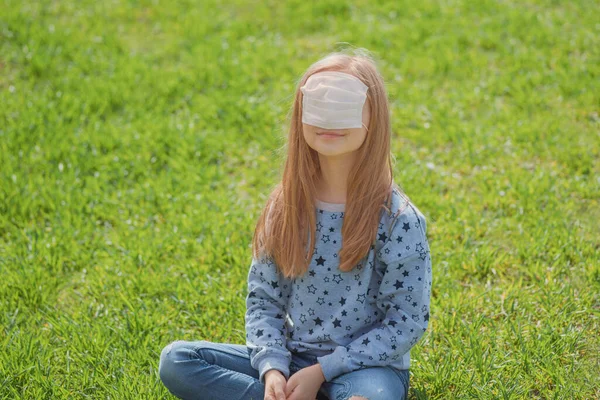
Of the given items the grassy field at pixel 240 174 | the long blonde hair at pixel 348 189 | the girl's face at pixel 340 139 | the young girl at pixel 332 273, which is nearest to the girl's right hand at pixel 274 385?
the young girl at pixel 332 273

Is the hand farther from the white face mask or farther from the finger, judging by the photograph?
the white face mask

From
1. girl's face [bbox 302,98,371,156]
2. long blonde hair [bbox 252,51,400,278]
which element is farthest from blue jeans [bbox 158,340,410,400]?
girl's face [bbox 302,98,371,156]

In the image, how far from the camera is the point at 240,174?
447 cm

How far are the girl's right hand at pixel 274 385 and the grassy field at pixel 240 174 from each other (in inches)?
20.8

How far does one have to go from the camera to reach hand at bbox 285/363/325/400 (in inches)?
97.2

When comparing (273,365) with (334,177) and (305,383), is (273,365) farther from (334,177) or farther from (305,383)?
(334,177)

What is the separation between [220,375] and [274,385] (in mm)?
237

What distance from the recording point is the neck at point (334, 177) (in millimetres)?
2594

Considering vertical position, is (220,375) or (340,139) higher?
(340,139)

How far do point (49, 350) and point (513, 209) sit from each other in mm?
2323

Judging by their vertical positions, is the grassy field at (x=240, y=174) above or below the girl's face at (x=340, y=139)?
below

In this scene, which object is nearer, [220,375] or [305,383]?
[305,383]

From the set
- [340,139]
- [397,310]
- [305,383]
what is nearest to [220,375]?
[305,383]

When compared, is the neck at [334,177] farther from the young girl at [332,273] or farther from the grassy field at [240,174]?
the grassy field at [240,174]
